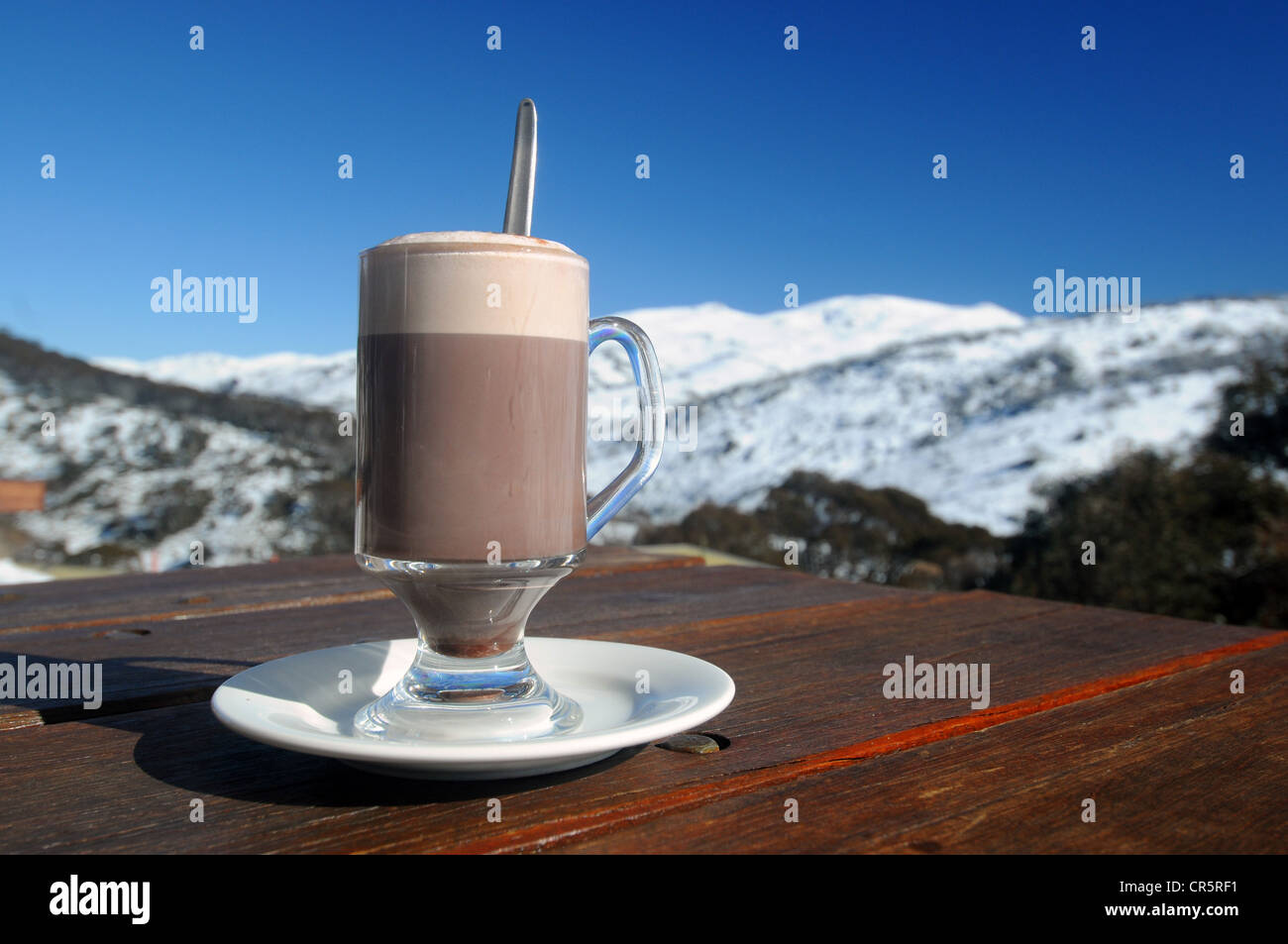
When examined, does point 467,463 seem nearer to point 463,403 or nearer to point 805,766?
point 463,403

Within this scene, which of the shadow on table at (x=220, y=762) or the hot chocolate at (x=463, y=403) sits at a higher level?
the hot chocolate at (x=463, y=403)

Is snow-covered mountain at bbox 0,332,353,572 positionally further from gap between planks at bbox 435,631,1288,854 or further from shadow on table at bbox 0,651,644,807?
gap between planks at bbox 435,631,1288,854

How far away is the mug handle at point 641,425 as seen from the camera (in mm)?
958

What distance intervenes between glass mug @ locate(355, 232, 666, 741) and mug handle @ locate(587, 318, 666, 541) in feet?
0.25

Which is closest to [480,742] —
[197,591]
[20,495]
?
[197,591]

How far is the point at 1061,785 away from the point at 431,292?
0.62 meters

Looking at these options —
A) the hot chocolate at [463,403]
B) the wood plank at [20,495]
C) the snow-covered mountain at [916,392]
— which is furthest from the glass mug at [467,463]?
the snow-covered mountain at [916,392]

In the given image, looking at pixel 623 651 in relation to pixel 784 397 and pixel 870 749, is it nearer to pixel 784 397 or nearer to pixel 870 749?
pixel 870 749

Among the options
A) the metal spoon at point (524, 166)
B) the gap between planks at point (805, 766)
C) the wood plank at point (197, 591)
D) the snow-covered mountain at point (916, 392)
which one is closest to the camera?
the gap between planks at point (805, 766)

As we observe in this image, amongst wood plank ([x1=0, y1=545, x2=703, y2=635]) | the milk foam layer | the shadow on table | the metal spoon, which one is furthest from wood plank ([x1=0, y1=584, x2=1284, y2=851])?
wood plank ([x1=0, y1=545, x2=703, y2=635])

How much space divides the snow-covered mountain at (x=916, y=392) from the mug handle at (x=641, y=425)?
16.5 ft

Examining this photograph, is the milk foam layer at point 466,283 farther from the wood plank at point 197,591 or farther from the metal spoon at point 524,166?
the wood plank at point 197,591

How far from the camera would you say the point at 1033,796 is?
0.70 m

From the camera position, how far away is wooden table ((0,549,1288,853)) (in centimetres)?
63
